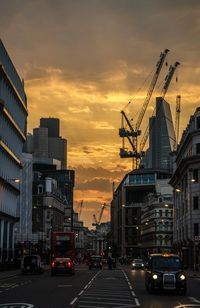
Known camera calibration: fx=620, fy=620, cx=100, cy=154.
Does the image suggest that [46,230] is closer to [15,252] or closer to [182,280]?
[15,252]

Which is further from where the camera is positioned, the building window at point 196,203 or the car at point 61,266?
the building window at point 196,203

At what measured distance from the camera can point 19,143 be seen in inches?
4473

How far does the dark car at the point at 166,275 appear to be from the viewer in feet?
105

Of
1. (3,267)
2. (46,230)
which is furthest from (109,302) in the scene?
(46,230)

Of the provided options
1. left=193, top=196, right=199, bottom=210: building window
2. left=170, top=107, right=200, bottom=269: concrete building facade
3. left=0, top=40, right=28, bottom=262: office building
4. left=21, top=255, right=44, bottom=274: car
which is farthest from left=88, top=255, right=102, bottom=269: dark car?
left=21, top=255, right=44, bottom=274: car

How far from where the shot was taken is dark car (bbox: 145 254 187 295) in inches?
1261

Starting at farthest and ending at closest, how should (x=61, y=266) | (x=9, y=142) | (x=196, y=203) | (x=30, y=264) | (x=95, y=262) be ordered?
(x=196, y=203)
(x=9, y=142)
(x=95, y=262)
(x=30, y=264)
(x=61, y=266)

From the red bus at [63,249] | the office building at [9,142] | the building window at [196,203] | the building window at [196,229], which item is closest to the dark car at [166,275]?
the red bus at [63,249]

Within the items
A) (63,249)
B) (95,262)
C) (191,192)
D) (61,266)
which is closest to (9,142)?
(95,262)

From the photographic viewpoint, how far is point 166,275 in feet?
104

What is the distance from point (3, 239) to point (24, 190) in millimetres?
52879

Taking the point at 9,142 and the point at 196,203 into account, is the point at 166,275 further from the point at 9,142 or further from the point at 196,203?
the point at 9,142

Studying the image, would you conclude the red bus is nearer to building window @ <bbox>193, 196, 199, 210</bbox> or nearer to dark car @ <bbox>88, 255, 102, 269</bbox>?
dark car @ <bbox>88, 255, 102, 269</bbox>

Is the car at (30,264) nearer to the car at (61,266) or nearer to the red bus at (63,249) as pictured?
the red bus at (63,249)
